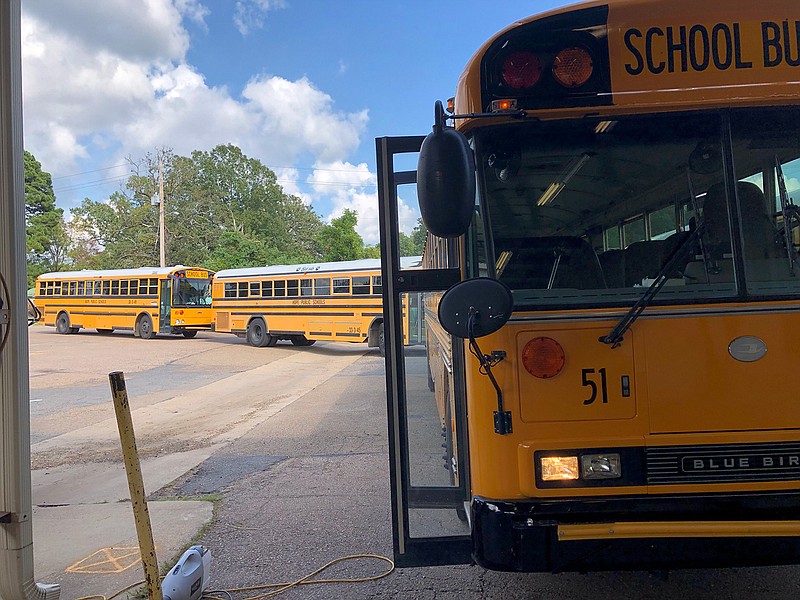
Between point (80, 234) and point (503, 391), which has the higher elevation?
point (80, 234)

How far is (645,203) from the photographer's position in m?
2.74

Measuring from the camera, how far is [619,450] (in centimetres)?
238

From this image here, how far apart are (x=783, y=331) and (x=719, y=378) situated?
291 mm

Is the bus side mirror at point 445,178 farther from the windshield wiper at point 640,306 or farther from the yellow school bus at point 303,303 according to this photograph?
the yellow school bus at point 303,303

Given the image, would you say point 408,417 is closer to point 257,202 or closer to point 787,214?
point 787,214

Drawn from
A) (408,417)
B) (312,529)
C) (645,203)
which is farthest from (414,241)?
(312,529)

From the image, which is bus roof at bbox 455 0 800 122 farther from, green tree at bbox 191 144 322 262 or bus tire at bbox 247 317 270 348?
green tree at bbox 191 144 322 262

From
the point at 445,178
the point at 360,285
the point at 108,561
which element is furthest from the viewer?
the point at 360,285

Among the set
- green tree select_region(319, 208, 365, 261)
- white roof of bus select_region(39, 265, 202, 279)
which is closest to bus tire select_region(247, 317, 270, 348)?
white roof of bus select_region(39, 265, 202, 279)

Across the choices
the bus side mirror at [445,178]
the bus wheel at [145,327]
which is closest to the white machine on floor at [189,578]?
the bus side mirror at [445,178]

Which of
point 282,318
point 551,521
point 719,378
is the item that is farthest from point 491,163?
point 282,318

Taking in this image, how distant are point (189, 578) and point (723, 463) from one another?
2.59m

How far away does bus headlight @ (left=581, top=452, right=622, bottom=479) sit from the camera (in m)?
2.38

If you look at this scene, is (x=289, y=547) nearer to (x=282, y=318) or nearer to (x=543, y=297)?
(x=543, y=297)
